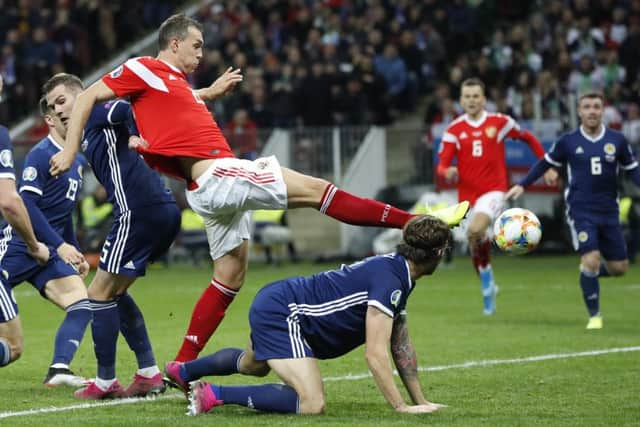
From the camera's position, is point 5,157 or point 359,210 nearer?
point 5,157

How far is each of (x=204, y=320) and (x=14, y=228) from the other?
4.42 ft

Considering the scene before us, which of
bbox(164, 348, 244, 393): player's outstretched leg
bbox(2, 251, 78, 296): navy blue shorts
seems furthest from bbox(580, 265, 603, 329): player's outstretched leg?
bbox(164, 348, 244, 393): player's outstretched leg

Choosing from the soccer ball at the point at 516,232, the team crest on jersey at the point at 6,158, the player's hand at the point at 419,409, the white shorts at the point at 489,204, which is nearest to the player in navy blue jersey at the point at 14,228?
the team crest on jersey at the point at 6,158

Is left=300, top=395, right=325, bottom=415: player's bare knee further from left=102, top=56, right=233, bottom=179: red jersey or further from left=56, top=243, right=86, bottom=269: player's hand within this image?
left=56, top=243, right=86, bottom=269: player's hand

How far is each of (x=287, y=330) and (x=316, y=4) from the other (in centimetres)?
2259

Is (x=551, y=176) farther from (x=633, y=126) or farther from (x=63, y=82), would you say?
(x=633, y=126)

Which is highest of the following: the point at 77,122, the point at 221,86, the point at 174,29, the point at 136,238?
the point at 174,29

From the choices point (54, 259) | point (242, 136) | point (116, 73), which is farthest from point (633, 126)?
point (116, 73)

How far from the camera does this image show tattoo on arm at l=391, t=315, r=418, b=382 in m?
7.54

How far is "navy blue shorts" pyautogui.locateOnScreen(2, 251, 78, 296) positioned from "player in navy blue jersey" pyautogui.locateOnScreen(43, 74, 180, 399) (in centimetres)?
102

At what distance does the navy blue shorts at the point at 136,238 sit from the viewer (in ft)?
27.7

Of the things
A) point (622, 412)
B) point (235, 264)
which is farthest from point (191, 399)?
point (622, 412)

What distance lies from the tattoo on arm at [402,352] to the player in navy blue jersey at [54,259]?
2611 mm

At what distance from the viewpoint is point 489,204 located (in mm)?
14641
